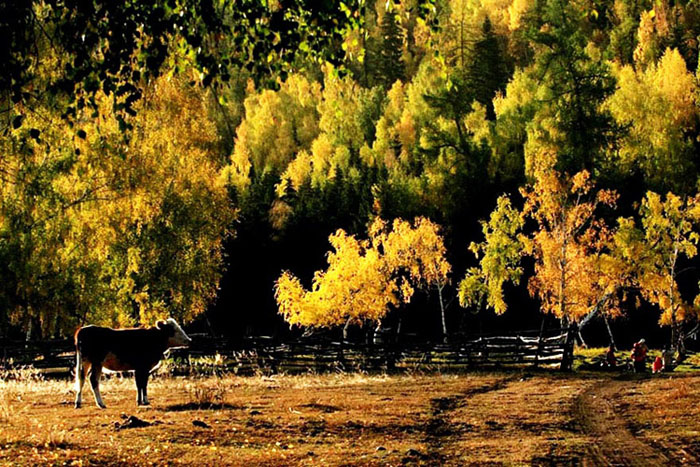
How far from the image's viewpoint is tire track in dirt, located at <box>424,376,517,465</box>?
30.4ft

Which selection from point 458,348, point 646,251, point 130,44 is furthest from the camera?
point 646,251

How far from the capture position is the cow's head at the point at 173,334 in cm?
1435

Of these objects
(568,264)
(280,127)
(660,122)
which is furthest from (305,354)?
(280,127)

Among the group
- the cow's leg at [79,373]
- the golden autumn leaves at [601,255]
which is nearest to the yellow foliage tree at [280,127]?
the golden autumn leaves at [601,255]

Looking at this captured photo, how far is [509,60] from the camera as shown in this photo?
89312mm

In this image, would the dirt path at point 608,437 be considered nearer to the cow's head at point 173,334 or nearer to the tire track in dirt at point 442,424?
the tire track in dirt at point 442,424

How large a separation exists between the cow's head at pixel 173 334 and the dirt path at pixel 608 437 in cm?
735

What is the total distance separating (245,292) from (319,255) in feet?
19.9

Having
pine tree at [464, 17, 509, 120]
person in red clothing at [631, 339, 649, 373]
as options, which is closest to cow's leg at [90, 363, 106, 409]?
person in red clothing at [631, 339, 649, 373]

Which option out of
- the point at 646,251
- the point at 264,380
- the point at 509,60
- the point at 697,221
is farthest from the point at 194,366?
the point at 509,60

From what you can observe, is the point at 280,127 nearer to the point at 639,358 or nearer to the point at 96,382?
the point at 639,358

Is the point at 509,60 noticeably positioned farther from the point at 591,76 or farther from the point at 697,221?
the point at 697,221

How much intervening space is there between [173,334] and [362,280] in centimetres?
2534

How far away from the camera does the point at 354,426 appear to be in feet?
37.5
